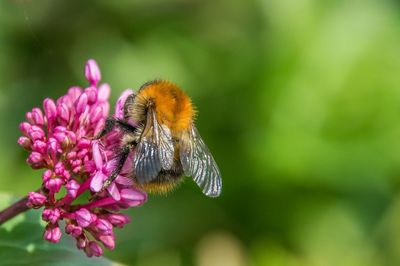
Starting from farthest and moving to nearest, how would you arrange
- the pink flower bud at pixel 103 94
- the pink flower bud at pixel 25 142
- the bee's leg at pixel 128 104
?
the pink flower bud at pixel 103 94 < the bee's leg at pixel 128 104 < the pink flower bud at pixel 25 142

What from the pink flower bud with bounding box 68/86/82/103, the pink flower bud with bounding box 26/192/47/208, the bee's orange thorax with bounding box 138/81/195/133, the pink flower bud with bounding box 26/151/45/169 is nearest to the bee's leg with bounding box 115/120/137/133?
the bee's orange thorax with bounding box 138/81/195/133

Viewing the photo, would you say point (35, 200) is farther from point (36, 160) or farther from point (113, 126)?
point (113, 126)

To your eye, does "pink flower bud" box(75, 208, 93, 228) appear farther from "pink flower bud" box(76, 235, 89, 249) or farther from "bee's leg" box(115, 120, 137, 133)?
"bee's leg" box(115, 120, 137, 133)

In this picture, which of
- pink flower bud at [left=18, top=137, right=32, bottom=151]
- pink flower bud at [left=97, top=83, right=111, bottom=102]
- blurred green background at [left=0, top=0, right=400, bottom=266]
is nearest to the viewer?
pink flower bud at [left=18, top=137, right=32, bottom=151]

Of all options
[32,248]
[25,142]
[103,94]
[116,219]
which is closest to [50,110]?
[25,142]

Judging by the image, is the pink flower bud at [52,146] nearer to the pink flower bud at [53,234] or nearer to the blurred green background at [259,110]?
the pink flower bud at [53,234]

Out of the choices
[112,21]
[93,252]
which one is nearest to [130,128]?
[93,252]

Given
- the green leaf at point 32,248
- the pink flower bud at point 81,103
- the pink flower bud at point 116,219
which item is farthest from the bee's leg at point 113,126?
the green leaf at point 32,248
